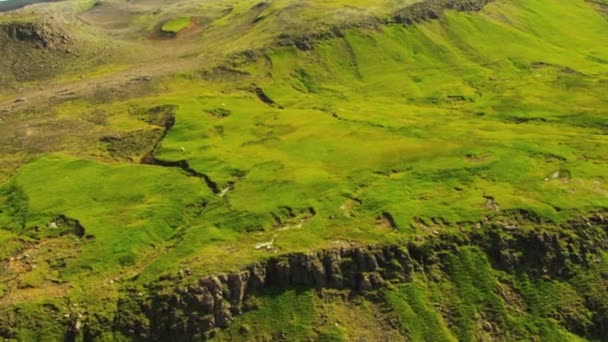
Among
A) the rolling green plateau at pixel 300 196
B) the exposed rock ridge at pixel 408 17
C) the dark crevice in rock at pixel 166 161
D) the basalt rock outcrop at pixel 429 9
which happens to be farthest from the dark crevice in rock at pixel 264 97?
the basalt rock outcrop at pixel 429 9

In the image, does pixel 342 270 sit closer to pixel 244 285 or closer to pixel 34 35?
pixel 244 285

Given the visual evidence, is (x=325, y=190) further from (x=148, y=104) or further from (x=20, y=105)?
(x=20, y=105)

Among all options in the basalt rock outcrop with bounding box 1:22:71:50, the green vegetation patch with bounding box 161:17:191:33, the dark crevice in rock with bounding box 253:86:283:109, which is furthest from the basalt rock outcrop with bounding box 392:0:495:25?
the basalt rock outcrop with bounding box 1:22:71:50

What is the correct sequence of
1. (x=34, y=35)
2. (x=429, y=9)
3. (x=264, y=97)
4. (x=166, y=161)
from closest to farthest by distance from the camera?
1. (x=166, y=161)
2. (x=264, y=97)
3. (x=34, y=35)
4. (x=429, y=9)

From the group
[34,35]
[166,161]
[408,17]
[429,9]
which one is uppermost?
[429,9]

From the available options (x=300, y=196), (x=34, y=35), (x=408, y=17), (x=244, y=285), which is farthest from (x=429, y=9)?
(x=244, y=285)

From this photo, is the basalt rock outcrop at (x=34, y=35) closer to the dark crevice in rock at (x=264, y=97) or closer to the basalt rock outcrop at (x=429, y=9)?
the dark crevice in rock at (x=264, y=97)

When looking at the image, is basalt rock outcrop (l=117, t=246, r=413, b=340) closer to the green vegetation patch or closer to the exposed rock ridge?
the exposed rock ridge
